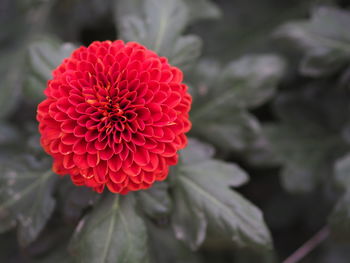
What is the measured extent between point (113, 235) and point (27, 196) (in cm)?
38

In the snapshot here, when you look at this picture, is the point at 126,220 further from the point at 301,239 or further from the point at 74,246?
the point at 301,239

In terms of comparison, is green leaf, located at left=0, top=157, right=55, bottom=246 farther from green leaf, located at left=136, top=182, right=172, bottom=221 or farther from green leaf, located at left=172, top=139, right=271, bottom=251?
green leaf, located at left=172, top=139, right=271, bottom=251

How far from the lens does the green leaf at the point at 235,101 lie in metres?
1.83

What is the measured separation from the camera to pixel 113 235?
1.36 m

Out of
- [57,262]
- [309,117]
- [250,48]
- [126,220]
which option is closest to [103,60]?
[126,220]

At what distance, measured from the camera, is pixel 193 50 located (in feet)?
5.47

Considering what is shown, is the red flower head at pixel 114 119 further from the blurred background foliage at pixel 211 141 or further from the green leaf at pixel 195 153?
the green leaf at pixel 195 153

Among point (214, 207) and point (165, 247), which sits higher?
point (214, 207)

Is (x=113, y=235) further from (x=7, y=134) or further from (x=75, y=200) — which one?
(x=7, y=134)

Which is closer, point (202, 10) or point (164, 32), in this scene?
point (164, 32)

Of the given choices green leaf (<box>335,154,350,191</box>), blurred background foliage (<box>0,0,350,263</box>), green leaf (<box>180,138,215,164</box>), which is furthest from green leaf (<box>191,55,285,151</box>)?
green leaf (<box>335,154,350,191</box>)

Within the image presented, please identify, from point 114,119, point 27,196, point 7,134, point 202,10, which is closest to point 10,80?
point 7,134

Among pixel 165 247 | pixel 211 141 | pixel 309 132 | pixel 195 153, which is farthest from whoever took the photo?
pixel 309 132

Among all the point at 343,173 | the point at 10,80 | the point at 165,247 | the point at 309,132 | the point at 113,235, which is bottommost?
the point at 165,247
